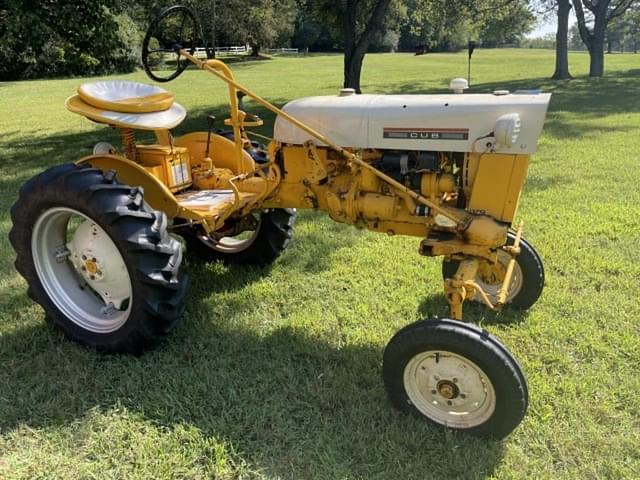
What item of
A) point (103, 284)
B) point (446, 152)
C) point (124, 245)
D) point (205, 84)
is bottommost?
point (205, 84)

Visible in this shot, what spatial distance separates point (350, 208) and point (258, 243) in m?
1.28

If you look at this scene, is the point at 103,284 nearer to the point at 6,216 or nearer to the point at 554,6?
the point at 6,216

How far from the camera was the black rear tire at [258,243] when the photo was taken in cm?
408

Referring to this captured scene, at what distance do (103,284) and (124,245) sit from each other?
54 centimetres

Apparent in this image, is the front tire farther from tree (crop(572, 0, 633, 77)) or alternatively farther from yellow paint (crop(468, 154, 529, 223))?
tree (crop(572, 0, 633, 77))

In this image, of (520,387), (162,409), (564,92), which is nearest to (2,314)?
(162,409)

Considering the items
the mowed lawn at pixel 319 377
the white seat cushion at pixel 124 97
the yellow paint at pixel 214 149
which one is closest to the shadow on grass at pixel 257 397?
the mowed lawn at pixel 319 377

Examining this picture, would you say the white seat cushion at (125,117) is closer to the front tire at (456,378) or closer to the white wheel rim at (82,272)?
the white wheel rim at (82,272)

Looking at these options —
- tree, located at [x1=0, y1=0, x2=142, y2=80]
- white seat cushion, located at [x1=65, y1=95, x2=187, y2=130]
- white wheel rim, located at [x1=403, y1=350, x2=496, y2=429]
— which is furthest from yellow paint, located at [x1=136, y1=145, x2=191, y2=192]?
tree, located at [x1=0, y1=0, x2=142, y2=80]

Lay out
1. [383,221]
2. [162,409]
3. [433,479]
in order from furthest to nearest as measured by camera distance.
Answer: [383,221]
[162,409]
[433,479]

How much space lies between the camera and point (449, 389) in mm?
2455

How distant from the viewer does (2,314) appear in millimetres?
3555

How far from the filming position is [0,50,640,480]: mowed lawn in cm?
236

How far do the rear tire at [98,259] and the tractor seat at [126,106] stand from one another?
1.59 ft
